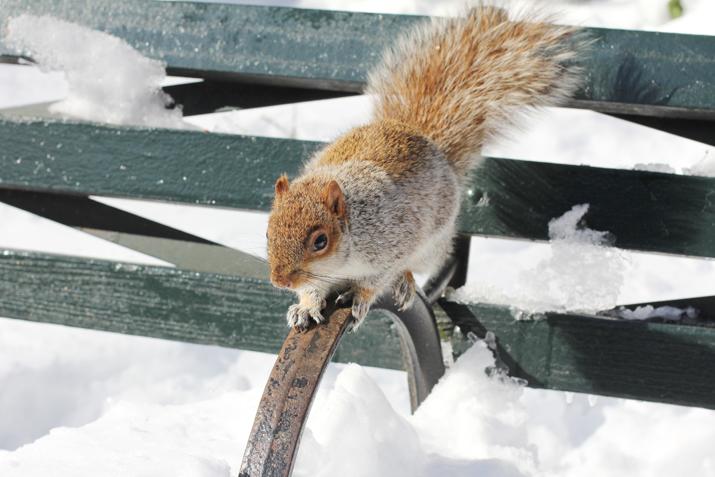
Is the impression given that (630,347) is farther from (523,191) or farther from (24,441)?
(24,441)

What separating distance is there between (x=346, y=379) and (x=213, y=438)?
16 cm

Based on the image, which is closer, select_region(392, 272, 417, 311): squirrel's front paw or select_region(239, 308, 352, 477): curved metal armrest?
select_region(239, 308, 352, 477): curved metal armrest

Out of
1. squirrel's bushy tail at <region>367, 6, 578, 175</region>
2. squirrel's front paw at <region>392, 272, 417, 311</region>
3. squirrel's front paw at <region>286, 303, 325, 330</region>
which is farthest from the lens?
squirrel's bushy tail at <region>367, 6, 578, 175</region>

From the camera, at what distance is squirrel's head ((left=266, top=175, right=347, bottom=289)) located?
0.77 m

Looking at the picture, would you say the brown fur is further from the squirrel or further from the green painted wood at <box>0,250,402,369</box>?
the green painted wood at <box>0,250,402,369</box>

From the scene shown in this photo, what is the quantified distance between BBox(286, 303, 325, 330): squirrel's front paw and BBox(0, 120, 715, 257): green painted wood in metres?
0.37

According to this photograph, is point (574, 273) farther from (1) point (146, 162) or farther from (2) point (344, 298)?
(1) point (146, 162)

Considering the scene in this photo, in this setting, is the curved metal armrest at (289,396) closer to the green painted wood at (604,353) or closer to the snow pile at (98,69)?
the green painted wood at (604,353)

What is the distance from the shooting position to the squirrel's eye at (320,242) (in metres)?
0.78

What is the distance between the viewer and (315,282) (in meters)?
0.81

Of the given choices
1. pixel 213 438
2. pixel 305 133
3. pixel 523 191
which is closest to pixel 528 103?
pixel 523 191

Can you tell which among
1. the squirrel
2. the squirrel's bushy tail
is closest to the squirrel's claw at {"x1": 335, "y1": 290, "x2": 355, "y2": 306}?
the squirrel

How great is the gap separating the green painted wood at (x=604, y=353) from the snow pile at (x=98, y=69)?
1.65 ft

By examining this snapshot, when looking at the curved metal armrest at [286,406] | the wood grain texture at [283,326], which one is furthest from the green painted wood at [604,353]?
the curved metal armrest at [286,406]
